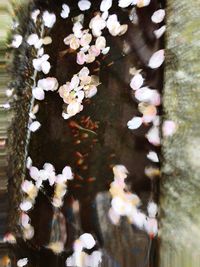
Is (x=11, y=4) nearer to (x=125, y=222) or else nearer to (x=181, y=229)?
(x=125, y=222)

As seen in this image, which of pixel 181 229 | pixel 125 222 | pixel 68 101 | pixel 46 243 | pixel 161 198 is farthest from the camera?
pixel 68 101

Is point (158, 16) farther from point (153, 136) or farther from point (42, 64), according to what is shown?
point (42, 64)

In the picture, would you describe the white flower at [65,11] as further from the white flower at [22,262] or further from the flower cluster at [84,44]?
the white flower at [22,262]

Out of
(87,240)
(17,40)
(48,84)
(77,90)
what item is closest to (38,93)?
(48,84)

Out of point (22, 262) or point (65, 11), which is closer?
point (22, 262)

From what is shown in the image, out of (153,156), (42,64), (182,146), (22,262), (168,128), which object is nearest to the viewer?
(182,146)

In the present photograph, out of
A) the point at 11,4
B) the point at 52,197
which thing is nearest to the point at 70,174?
the point at 52,197
